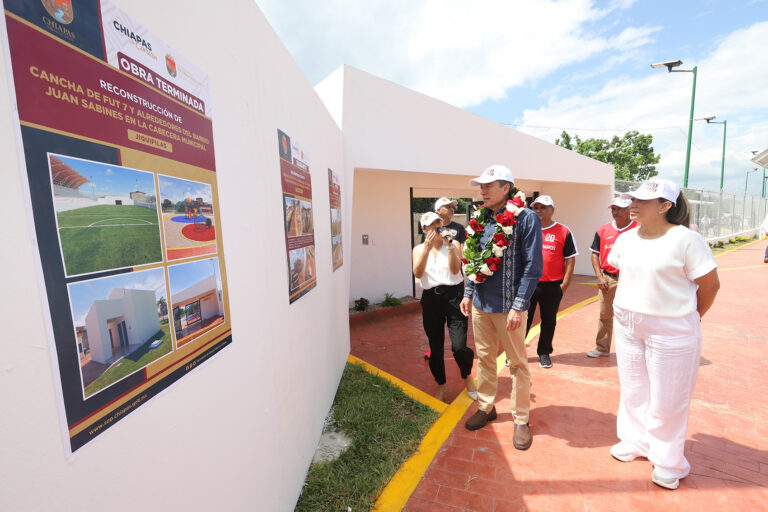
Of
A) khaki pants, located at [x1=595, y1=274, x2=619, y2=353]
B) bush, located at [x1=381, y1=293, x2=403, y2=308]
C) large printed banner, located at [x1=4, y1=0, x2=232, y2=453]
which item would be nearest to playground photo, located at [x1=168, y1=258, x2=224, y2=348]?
large printed banner, located at [x1=4, y1=0, x2=232, y2=453]

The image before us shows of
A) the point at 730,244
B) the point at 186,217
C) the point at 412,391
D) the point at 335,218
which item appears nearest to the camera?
the point at 186,217

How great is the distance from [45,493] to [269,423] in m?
1.26

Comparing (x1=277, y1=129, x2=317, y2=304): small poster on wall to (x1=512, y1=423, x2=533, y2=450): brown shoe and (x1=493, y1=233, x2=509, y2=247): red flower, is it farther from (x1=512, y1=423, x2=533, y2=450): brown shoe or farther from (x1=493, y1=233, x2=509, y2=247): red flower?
(x1=512, y1=423, x2=533, y2=450): brown shoe

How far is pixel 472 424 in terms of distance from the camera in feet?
10.3

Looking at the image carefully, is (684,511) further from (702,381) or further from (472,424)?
(702,381)

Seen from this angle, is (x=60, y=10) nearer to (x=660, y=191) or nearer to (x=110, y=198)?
(x=110, y=198)

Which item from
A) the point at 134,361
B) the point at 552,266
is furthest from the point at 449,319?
the point at 134,361

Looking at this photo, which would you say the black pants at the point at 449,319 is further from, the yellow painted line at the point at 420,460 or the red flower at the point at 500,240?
the red flower at the point at 500,240

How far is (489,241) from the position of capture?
9.48 ft

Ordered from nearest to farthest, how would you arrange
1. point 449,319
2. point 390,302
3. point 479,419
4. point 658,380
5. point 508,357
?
point 658,380 → point 508,357 → point 479,419 → point 449,319 → point 390,302

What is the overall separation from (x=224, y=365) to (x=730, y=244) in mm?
26968

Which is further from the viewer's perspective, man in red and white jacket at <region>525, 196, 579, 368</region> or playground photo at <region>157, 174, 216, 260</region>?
man in red and white jacket at <region>525, 196, 579, 368</region>

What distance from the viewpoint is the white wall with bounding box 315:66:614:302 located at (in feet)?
16.2

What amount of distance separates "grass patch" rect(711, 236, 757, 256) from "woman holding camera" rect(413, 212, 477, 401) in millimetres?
18960
